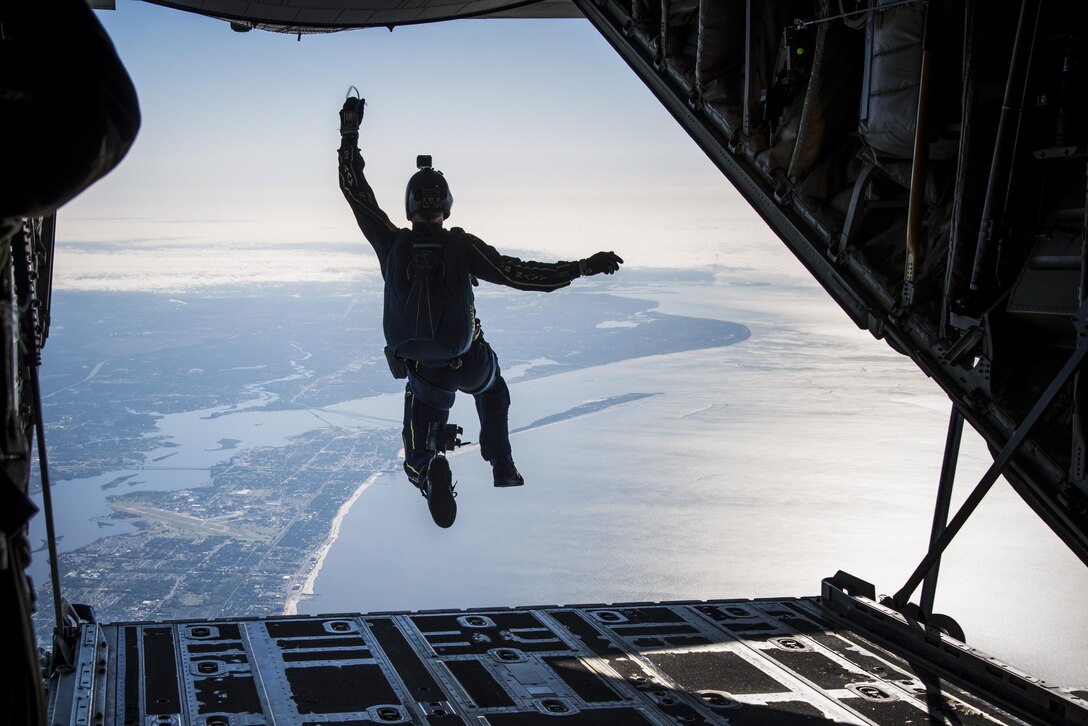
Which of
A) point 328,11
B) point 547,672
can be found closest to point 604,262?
point 547,672

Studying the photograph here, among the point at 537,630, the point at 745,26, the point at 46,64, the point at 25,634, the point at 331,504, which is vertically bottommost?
the point at 331,504

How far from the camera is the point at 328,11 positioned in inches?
291

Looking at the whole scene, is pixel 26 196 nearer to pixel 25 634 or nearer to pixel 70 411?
pixel 25 634

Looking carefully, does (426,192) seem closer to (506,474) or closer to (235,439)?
(506,474)

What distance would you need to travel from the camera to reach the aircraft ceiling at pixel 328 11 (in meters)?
7.19

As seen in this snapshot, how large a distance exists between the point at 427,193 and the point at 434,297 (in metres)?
0.65

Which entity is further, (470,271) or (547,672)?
(470,271)

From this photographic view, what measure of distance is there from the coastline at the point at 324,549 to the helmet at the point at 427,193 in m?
43.8

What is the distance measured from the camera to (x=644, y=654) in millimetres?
6008

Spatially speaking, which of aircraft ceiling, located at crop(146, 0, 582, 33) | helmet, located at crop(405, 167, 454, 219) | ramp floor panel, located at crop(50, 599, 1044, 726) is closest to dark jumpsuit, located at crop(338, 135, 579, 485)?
helmet, located at crop(405, 167, 454, 219)

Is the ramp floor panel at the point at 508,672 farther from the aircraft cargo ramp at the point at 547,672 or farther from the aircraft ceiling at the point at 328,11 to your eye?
the aircraft ceiling at the point at 328,11

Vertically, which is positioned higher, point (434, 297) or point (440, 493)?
point (434, 297)

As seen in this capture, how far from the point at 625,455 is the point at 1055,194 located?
6252cm

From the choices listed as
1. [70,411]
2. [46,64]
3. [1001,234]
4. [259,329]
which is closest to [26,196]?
[46,64]
